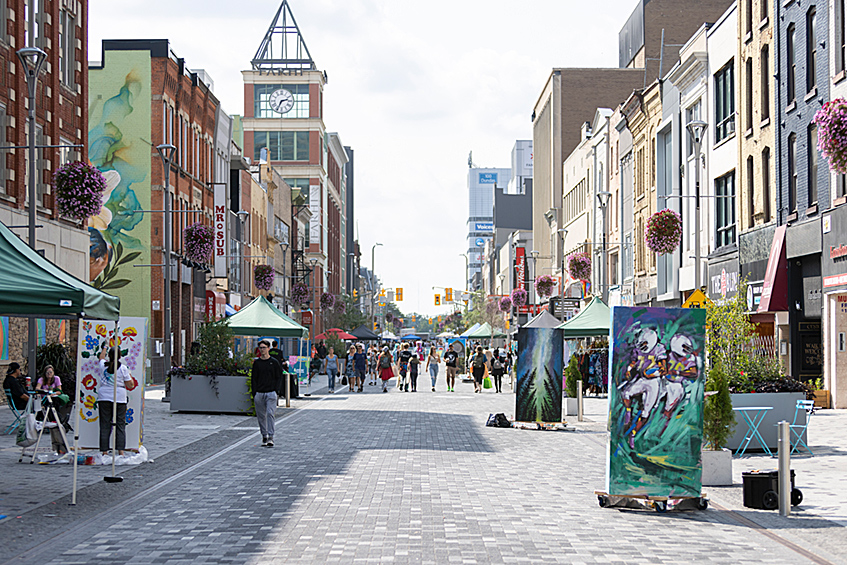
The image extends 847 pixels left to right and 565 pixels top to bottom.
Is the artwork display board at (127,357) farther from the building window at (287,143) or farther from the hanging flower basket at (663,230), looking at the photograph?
the building window at (287,143)

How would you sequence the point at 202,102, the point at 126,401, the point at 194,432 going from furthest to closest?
the point at 202,102 < the point at 194,432 < the point at 126,401

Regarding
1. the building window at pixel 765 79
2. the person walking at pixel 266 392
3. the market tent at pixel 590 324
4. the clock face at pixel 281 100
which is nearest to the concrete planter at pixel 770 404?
the person walking at pixel 266 392

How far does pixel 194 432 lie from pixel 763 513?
13.1m

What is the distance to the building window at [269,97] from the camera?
331 feet

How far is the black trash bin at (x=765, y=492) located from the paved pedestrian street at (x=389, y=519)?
0.38 metres

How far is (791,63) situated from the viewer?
3020 centimetres

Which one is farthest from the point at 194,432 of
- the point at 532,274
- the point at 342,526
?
the point at 532,274

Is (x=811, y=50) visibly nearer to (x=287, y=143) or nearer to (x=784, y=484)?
(x=784, y=484)

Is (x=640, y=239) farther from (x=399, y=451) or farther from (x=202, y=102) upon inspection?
(x=399, y=451)

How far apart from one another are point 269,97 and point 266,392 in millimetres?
86028

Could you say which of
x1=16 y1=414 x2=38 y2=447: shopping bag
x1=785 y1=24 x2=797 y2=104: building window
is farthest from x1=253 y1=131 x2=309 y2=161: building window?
x1=16 y1=414 x2=38 y2=447: shopping bag

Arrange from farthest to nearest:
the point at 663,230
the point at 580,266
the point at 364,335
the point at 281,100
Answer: the point at 281,100 < the point at 364,335 < the point at 580,266 < the point at 663,230

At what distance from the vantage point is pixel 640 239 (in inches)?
2014

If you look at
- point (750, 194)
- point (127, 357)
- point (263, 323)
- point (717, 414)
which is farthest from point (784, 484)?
point (750, 194)
